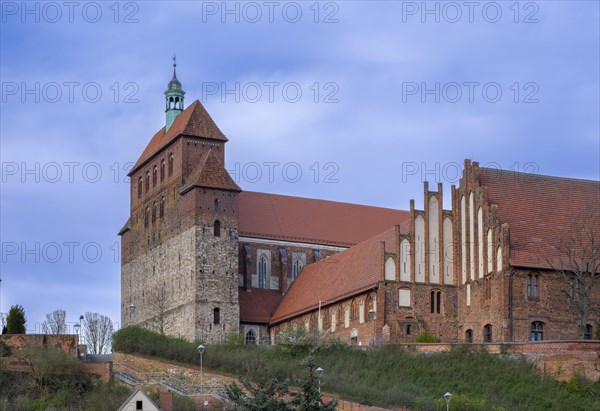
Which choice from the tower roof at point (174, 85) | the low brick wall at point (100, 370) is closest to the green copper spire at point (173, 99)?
the tower roof at point (174, 85)

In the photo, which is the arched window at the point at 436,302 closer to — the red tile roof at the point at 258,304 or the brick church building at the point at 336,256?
the brick church building at the point at 336,256

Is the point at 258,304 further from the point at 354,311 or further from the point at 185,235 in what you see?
the point at 354,311

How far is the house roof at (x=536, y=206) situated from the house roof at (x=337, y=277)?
21.1 feet

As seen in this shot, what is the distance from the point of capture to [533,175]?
8538 cm

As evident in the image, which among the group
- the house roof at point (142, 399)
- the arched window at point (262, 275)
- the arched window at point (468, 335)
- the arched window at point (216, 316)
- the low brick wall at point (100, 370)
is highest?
the arched window at point (262, 275)

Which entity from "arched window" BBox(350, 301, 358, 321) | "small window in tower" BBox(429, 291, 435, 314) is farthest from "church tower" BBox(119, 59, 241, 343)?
"small window in tower" BBox(429, 291, 435, 314)

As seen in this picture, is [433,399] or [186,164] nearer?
[433,399]

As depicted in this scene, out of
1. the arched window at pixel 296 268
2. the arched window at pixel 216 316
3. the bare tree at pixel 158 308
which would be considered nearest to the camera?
the arched window at pixel 216 316

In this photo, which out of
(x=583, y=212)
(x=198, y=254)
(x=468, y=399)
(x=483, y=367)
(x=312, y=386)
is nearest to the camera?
(x=312, y=386)

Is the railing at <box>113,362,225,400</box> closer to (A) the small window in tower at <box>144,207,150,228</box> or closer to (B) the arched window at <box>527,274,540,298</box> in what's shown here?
(B) the arched window at <box>527,274,540,298</box>

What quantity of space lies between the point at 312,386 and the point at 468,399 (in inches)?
529

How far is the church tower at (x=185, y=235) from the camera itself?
91.7 meters

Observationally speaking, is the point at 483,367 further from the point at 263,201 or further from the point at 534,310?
the point at 263,201

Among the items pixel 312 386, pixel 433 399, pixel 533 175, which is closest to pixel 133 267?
pixel 533 175
